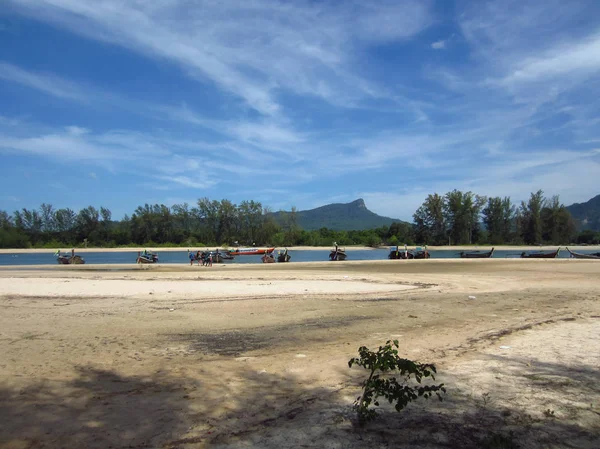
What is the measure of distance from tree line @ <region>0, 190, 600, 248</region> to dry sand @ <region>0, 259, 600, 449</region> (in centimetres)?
9908

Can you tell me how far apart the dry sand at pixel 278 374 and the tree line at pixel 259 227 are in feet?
325

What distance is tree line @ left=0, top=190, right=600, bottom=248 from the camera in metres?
108

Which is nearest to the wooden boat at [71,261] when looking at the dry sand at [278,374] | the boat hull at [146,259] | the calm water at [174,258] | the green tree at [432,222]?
the calm water at [174,258]

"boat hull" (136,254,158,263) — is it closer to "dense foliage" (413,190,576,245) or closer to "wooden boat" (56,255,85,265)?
"wooden boat" (56,255,85,265)

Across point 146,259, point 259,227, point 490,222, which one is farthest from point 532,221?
point 146,259

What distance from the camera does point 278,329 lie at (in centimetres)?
1006

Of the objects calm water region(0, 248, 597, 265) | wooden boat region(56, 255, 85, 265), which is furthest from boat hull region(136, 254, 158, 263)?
wooden boat region(56, 255, 85, 265)

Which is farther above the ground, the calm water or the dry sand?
the dry sand

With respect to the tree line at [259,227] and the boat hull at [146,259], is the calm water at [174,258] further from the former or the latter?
the tree line at [259,227]

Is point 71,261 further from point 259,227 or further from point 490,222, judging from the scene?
point 490,222

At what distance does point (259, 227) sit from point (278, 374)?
107883 mm

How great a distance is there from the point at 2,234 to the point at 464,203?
116m

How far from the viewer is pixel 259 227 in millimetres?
113812

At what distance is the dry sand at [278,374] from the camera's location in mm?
4270
